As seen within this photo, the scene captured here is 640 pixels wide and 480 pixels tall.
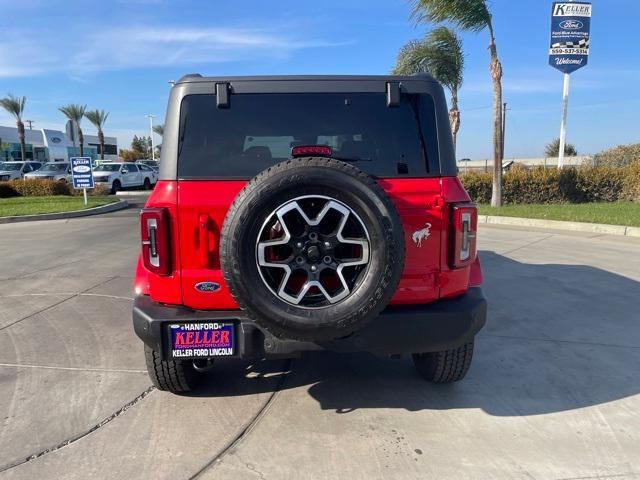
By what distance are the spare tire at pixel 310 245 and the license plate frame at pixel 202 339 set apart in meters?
0.29

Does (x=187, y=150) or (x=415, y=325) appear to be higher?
(x=187, y=150)

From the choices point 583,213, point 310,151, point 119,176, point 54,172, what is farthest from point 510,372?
point 54,172

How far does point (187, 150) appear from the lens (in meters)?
3.04

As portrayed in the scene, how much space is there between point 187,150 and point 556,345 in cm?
359

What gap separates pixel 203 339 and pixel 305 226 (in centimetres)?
91

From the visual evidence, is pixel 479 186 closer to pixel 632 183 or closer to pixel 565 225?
pixel 632 183

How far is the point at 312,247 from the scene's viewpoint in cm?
271

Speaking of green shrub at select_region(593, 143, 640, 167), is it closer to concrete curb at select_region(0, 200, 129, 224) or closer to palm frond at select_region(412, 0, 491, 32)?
palm frond at select_region(412, 0, 491, 32)

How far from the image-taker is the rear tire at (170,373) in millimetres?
3357

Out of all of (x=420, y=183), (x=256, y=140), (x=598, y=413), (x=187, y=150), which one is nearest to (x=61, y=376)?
(x=187, y=150)

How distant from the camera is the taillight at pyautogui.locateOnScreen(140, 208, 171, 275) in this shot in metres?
2.90

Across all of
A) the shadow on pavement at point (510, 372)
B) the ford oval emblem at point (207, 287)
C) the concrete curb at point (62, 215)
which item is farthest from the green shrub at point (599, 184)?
the ford oval emblem at point (207, 287)

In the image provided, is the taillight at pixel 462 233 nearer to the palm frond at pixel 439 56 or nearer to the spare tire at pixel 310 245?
the spare tire at pixel 310 245

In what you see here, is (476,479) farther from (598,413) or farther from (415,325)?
(598,413)
